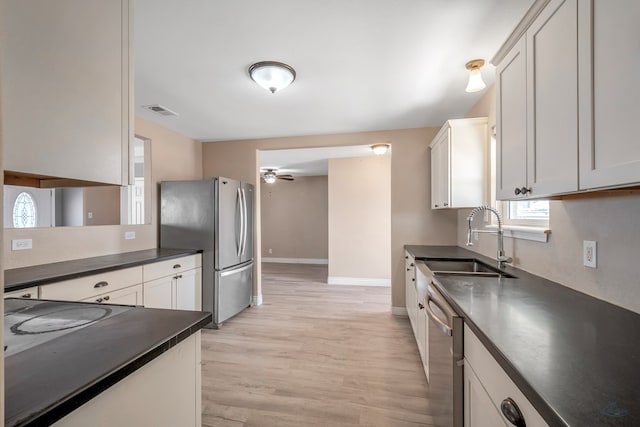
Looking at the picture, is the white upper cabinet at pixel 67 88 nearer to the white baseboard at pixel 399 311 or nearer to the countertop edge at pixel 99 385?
the countertop edge at pixel 99 385

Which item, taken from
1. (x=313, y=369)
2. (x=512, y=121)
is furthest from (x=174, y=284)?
(x=512, y=121)

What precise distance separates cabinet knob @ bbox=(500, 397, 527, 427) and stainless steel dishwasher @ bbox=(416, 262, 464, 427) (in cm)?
41

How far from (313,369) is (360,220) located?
338 centimetres

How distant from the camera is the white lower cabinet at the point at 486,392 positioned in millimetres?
682

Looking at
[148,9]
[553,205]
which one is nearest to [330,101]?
[148,9]

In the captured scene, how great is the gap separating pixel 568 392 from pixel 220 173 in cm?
417

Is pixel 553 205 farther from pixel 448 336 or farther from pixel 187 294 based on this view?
pixel 187 294

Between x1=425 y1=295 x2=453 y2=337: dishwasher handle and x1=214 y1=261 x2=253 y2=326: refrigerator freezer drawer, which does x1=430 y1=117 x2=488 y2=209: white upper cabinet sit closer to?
x1=425 y1=295 x2=453 y2=337: dishwasher handle

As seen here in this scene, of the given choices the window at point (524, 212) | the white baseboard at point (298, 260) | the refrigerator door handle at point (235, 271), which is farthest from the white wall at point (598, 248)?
the white baseboard at point (298, 260)

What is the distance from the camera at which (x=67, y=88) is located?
2.38 feet

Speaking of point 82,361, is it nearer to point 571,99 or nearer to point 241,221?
point 571,99

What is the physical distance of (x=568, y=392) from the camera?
0.60 meters

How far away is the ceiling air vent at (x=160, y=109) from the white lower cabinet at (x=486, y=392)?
10.7 feet

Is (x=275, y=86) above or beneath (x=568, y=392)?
above
